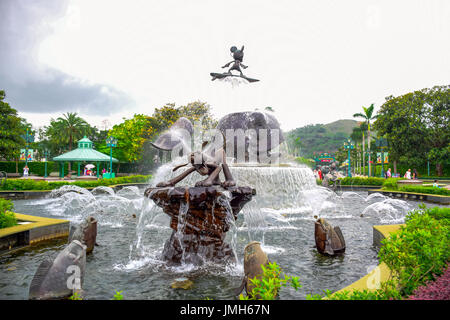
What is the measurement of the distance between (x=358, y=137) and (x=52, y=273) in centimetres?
7314

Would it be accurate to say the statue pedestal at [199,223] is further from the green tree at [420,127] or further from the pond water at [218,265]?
the green tree at [420,127]

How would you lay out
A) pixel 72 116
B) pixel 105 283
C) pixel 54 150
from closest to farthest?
pixel 105 283, pixel 72 116, pixel 54 150

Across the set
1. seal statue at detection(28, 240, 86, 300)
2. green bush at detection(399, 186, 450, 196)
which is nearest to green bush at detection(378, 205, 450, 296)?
seal statue at detection(28, 240, 86, 300)

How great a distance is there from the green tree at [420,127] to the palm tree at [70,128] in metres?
48.8

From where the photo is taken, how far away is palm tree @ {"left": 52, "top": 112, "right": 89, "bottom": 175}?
2036 inches

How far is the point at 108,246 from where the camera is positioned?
659cm

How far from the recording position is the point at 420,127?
35.7 m

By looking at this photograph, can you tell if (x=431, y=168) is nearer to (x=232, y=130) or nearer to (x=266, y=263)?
(x=232, y=130)

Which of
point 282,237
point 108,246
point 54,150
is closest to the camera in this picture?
point 108,246

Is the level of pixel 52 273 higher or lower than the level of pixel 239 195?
lower

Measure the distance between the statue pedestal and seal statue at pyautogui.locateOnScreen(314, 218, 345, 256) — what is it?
1833 millimetres

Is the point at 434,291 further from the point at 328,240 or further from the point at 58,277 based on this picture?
the point at 58,277

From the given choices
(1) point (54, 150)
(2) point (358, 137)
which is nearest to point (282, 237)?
(1) point (54, 150)

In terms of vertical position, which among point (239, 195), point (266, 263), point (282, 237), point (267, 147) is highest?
point (267, 147)
